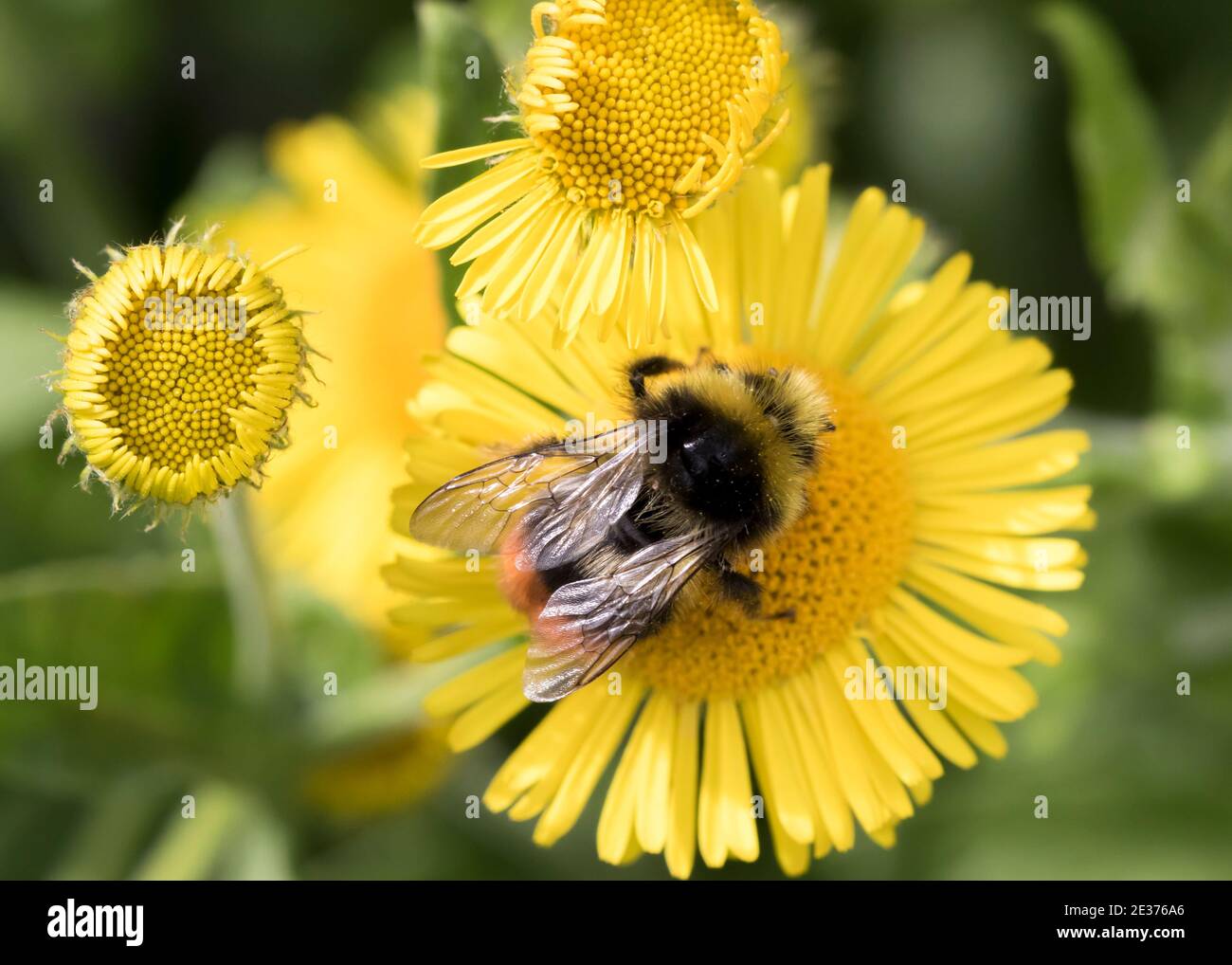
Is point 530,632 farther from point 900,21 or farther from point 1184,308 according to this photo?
point 900,21

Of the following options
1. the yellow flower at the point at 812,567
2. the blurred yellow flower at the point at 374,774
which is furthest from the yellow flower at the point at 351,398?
the yellow flower at the point at 812,567

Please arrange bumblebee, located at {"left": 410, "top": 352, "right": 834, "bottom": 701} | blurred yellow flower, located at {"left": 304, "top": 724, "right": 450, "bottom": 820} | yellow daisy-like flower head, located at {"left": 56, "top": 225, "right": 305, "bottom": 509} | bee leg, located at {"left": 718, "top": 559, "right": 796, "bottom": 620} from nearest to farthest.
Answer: yellow daisy-like flower head, located at {"left": 56, "top": 225, "right": 305, "bottom": 509}, bumblebee, located at {"left": 410, "top": 352, "right": 834, "bottom": 701}, bee leg, located at {"left": 718, "top": 559, "right": 796, "bottom": 620}, blurred yellow flower, located at {"left": 304, "top": 724, "right": 450, "bottom": 820}

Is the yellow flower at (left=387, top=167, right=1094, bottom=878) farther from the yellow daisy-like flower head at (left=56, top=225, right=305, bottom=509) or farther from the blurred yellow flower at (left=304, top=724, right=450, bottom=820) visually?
the blurred yellow flower at (left=304, top=724, right=450, bottom=820)

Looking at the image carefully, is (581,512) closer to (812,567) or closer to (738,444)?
(738,444)

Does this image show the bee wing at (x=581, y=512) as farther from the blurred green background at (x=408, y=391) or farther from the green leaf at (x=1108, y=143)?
the green leaf at (x=1108, y=143)

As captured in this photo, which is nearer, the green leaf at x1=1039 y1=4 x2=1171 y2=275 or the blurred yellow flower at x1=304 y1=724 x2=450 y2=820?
the green leaf at x1=1039 y1=4 x2=1171 y2=275

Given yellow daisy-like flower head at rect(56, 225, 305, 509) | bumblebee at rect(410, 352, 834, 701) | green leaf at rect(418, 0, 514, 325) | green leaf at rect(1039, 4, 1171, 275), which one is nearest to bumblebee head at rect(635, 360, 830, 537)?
bumblebee at rect(410, 352, 834, 701)

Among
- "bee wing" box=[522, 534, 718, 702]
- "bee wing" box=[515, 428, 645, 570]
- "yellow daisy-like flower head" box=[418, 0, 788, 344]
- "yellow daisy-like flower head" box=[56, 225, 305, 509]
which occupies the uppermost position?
"yellow daisy-like flower head" box=[418, 0, 788, 344]

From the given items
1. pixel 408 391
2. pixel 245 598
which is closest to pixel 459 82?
pixel 245 598

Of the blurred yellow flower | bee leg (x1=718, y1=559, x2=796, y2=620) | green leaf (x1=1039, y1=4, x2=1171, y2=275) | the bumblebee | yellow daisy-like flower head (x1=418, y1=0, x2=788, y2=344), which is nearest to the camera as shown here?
yellow daisy-like flower head (x1=418, y1=0, x2=788, y2=344)
